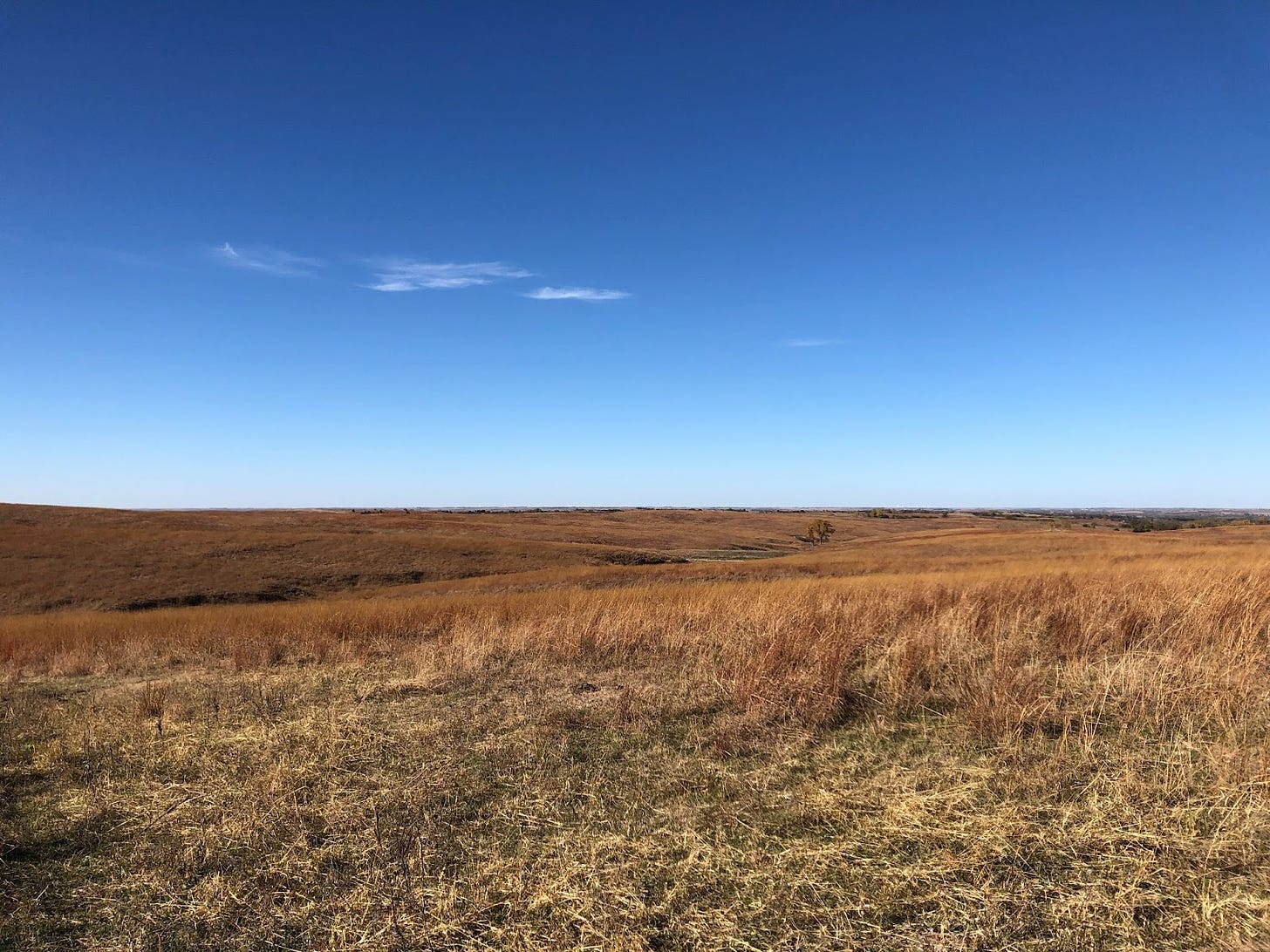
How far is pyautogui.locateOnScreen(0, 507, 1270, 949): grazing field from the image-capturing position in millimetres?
3219

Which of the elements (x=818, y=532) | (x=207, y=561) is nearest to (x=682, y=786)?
(x=207, y=561)

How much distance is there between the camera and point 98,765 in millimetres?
5621

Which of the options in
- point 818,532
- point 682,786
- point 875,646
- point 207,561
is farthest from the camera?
point 818,532

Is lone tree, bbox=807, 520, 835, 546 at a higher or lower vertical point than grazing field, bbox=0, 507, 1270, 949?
lower

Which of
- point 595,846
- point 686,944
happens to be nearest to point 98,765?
point 595,846

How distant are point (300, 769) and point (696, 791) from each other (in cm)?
302

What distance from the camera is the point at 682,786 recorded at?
479 cm

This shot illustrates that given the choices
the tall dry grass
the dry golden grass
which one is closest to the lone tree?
the dry golden grass

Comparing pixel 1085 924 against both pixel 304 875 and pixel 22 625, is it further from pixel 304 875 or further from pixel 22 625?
pixel 22 625

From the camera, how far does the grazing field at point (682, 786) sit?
322 centimetres

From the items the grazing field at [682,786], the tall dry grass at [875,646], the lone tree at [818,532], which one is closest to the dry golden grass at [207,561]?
the tall dry grass at [875,646]

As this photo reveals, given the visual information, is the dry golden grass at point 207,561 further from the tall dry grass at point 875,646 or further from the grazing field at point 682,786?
the grazing field at point 682,786

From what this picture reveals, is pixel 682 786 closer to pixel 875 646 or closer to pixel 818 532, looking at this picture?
pixel 875 646

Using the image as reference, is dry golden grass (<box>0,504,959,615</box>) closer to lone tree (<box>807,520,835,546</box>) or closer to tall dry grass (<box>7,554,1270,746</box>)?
tall dry grass (<box>7,554,1270,746</box>)
